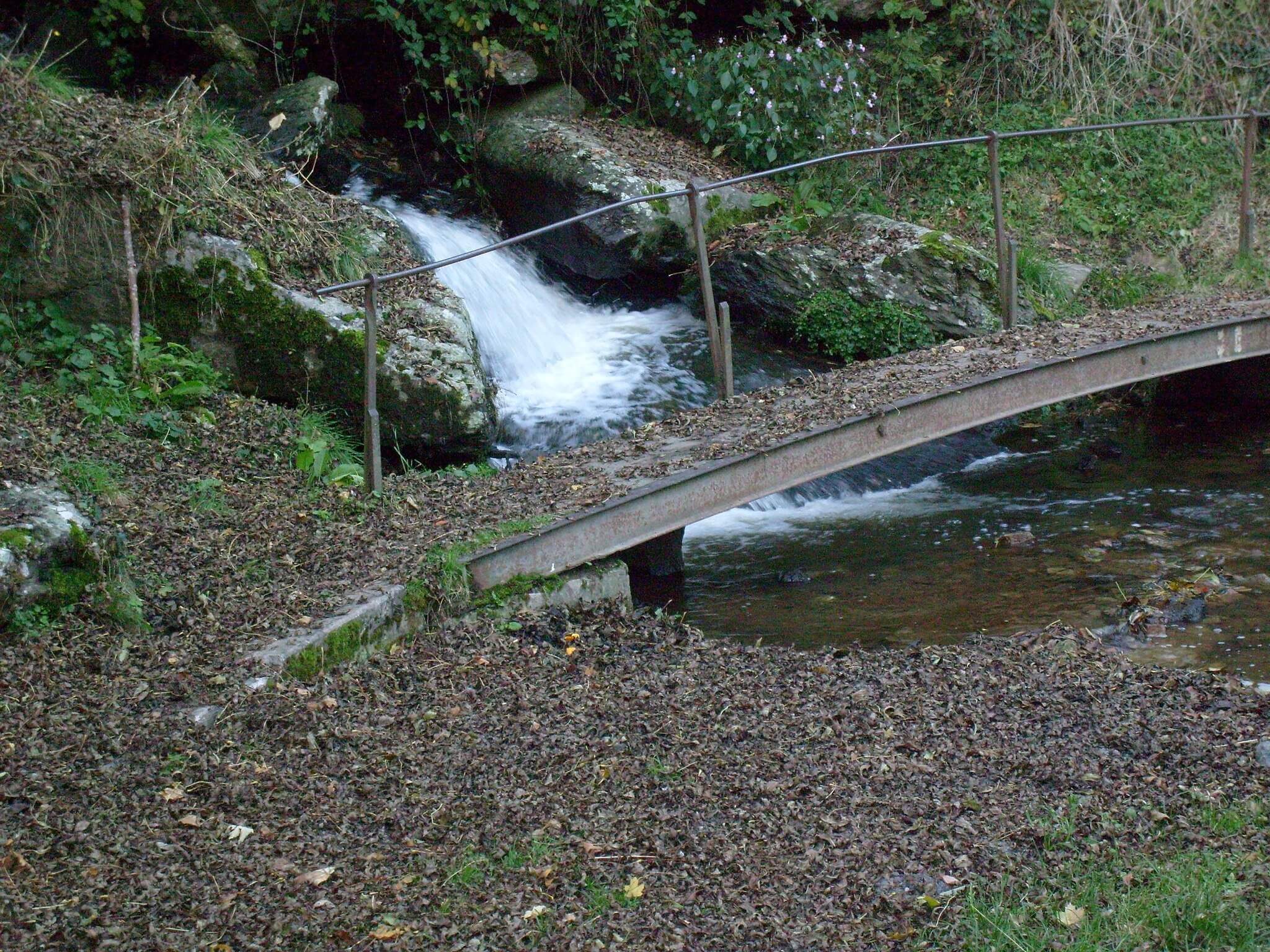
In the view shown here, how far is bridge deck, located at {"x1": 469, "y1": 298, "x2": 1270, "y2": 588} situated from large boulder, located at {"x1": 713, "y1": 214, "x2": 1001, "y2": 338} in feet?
3.98

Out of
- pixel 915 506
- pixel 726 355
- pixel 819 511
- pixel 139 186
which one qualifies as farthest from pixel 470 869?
pixel 915 506

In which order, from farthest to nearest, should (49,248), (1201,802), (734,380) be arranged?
(734,380) → (49,248) → (1201,802)

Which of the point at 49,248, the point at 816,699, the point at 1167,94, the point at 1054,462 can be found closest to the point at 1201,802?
the point at 816,699

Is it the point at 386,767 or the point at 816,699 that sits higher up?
the point at 386,767

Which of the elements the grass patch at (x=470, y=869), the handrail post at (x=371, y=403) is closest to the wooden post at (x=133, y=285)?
the handrail post at (x=371, y=403)

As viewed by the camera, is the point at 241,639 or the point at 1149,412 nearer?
the point at 241,639

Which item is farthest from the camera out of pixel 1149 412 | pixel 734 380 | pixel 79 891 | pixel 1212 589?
pixel 1149 412

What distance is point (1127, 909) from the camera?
2691 millimetres

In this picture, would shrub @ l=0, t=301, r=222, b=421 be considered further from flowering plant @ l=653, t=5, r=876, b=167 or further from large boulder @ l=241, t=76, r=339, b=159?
flowering plant @ l=653, t=5, r=876, b=167

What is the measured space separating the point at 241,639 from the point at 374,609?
45cm

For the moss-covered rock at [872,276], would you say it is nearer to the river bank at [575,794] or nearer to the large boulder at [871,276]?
the large boulder at [871,276]

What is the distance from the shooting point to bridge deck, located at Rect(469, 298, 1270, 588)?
486 centimetres

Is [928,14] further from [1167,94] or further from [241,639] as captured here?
[241,639]

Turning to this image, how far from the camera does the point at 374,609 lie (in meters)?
4.09
